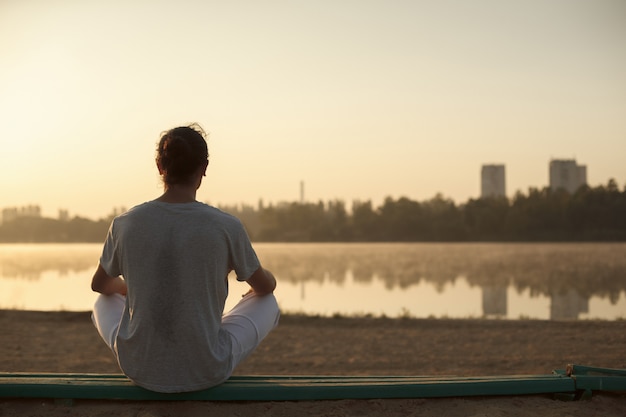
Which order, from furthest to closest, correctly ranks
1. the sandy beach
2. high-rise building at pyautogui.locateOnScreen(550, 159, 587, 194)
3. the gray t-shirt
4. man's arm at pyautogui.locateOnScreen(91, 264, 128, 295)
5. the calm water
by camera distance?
1. high-rise building at pyautogui.locateOnScreen(550, 159, 587, 194)
2. the calm water
3. the sandy beach
4. man's arm at pyautogui.locateOnScreen(91, 264, 128, 295)
5. the gray t-shirt

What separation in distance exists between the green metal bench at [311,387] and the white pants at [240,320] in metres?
0.18

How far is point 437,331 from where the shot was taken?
9.52 metres

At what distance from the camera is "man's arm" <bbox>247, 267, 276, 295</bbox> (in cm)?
281

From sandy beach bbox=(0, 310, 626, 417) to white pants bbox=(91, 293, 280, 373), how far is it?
31 centimetres

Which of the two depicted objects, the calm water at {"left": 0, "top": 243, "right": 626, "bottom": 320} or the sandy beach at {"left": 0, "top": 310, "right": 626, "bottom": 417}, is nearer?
the sandy beach at {"left": 0, "top": 310, "right": 626, "bottom": 417}

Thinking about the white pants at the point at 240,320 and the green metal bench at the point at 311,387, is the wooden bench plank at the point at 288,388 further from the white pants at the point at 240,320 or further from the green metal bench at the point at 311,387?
the white pants at the point at 240,320

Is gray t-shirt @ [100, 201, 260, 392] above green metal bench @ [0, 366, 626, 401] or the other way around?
above

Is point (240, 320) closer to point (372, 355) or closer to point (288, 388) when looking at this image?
point (288, 388)

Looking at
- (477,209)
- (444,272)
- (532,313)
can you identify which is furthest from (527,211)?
(532,313)

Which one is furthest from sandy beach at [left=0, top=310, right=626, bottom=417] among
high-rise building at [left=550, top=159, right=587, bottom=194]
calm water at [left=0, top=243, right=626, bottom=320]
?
high-rise building at [left=550, top=159, right=587, bottom=194]

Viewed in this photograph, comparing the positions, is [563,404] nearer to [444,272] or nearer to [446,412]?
[446,412]

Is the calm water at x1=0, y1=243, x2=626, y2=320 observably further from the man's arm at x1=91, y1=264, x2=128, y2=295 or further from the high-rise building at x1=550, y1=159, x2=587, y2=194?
the high-rise building at x1=550, y1=159, x2=587, y2=194

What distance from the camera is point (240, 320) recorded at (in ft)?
9.46

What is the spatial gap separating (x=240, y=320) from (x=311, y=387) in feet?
1.59
